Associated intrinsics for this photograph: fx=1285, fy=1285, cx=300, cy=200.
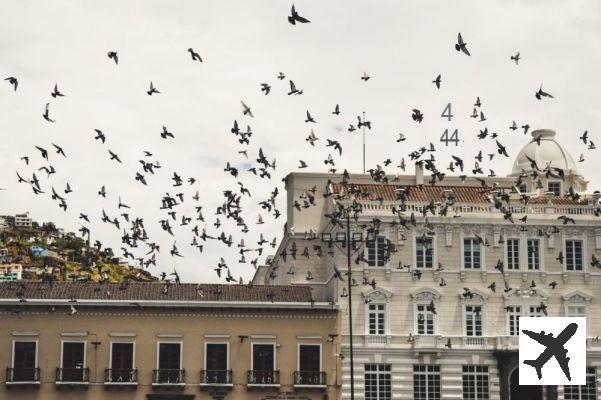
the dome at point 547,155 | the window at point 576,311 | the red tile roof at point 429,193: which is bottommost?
the window at point 576,311

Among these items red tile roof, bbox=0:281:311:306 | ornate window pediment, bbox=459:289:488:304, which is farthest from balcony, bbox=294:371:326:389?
ornate window pediment, bbox=459:289:488:304

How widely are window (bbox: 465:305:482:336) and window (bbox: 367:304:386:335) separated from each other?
4.63 meters

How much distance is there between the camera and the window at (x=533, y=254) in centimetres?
7219

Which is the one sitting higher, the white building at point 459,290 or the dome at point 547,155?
the dome at point 547,155

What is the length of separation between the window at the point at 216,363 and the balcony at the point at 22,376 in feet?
29.4

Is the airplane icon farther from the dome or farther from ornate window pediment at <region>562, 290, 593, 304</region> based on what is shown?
the dome

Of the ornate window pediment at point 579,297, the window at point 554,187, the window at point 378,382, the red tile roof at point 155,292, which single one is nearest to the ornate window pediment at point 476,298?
the ornate window pediment at point 579,297

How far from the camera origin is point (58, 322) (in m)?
68.4

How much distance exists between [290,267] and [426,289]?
10.7 meters

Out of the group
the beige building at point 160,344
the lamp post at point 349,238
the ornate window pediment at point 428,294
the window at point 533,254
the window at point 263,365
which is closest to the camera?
the lamp post at point 349,238

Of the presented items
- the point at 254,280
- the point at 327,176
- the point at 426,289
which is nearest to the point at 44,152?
the point at 426,289

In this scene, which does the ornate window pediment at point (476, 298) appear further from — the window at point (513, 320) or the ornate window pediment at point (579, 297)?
the ornate window pediment at point (579, 297)

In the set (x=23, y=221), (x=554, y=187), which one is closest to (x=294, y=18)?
(x=554, y=187)

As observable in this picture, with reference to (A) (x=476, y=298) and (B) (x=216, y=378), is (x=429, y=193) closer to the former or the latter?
(A) (x=476, y=298)
